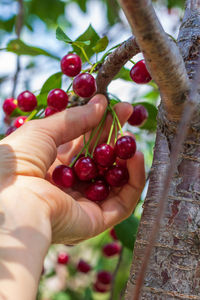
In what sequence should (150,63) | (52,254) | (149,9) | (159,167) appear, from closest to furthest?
(149,9)
(150,63)
(159,167)
(52,254)

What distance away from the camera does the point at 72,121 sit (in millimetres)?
1035

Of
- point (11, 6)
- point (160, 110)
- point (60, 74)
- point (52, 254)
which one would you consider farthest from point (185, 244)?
point (11, 6)

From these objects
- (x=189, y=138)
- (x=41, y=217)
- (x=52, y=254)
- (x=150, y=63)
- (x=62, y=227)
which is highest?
(x=150, y=63)

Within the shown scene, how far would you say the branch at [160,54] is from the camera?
509 millimetres

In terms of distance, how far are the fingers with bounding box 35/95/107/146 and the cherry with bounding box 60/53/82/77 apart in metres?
0.10

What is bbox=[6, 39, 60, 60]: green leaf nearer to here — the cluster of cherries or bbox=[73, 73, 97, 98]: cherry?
bbox=[73, 73, 97, 98]: cherry

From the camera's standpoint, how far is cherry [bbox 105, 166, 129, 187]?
3.46 feet

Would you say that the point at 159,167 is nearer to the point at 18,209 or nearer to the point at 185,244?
the point at 185,244

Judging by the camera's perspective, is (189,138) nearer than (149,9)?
No

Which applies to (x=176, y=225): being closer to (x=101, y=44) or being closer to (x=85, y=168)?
(x=85, y=168)

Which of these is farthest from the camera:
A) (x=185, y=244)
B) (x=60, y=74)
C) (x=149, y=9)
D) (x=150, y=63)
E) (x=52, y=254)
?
(x=52, y=254)

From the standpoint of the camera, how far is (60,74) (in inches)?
47.8

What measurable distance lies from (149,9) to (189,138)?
37 centimetres

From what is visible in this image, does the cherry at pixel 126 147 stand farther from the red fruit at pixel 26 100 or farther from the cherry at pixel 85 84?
the red fruit at pixel 26 100
